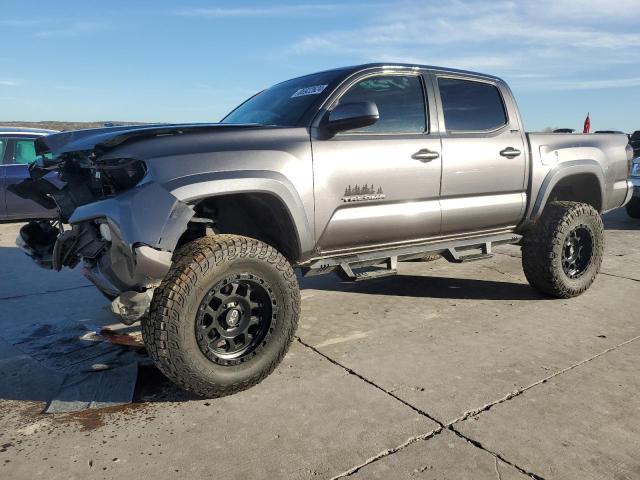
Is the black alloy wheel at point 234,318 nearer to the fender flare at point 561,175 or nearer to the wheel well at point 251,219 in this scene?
the wheel well at point 251,219

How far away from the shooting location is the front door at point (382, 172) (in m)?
3.44

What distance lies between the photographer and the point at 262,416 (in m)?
2.79

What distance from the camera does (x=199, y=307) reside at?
2.87 metres

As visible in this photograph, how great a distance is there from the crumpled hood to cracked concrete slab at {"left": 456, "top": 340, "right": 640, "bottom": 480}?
2.18 metres

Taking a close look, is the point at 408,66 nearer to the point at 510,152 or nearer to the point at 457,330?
the point at 510,152

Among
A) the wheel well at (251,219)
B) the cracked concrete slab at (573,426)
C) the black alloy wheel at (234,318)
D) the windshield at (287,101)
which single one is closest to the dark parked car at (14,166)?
the windshield at (287,101)

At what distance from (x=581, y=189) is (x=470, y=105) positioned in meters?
1.65

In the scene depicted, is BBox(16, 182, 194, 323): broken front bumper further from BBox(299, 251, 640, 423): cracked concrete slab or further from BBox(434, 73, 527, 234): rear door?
BBox(434, 73, 527, 234): rear door

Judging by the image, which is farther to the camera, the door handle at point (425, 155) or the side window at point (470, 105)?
the side window at point (470, 105)

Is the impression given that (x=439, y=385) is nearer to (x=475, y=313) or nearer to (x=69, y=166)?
(x=475, y=313)

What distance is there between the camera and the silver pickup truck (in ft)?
9.14

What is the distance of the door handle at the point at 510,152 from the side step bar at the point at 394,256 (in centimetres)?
70

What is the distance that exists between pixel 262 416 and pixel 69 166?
1911mm

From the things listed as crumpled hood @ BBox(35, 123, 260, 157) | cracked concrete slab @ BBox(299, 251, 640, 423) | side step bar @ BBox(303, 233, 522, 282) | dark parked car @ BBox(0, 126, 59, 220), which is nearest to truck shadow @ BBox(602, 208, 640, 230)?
cracked concrete slab @ BBox(299, 251, 640, 423)
